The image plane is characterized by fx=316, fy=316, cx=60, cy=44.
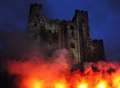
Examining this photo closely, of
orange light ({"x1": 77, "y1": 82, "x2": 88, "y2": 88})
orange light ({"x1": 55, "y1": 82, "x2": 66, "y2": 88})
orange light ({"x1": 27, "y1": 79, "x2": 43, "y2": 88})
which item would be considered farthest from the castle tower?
orange light ({"x1": 27, "y1": 79, "x2": 43, "y2": 88})

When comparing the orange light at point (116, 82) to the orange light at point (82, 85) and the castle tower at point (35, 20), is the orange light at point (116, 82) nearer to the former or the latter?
the orange light at point (82, 85)

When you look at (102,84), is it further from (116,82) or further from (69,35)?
(69,35)

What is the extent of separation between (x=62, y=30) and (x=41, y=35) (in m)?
6.99

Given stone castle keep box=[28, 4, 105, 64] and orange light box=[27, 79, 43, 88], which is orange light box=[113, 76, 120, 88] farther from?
stone castle keep box=[28, 4, 105, 64]

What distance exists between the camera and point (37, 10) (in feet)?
320

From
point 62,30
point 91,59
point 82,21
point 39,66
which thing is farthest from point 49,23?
point 39,66

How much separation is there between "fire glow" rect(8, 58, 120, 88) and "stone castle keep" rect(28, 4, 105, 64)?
2471 cm

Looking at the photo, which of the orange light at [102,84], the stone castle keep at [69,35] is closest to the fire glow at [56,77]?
the orange light at [102,84]

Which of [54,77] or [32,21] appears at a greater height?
[32,21]

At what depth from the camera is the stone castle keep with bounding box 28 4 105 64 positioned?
305 ft

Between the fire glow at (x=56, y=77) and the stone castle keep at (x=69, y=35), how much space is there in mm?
24713

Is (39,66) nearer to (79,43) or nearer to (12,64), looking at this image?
(12,64)

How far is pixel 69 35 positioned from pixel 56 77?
3630 cm

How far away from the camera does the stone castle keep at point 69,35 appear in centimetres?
9294
